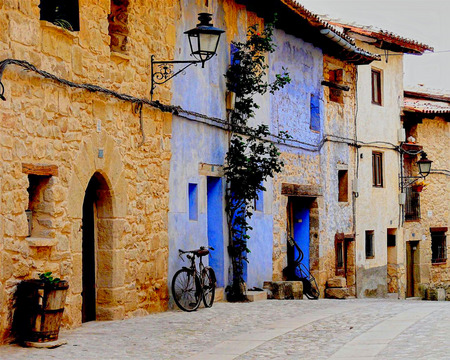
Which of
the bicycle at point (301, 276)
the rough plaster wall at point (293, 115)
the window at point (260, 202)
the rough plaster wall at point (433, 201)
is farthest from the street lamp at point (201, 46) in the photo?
the rough plaster wall at point (433, 201)

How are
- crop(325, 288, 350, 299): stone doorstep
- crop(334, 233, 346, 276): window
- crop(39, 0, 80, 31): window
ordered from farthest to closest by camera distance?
crop(334, 233, 346, 276): window, crop(325, 288, 350, 299): stone doorstep, crop(39, 0, 80, 31): window

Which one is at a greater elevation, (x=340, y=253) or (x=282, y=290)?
(x=340, y=253)

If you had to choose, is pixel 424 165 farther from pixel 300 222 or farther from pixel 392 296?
pixel 300 222

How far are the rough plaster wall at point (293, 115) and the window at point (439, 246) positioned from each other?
8.87 metres

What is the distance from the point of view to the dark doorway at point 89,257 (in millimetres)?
10547

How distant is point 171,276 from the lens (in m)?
12.3

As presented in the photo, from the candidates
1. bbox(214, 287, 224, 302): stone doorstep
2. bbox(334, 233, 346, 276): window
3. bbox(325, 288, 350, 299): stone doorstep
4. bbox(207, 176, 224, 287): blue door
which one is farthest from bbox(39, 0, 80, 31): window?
bbox(334, 233, 346, 276): window

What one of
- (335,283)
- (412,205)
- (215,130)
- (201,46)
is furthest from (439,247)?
(201,46)

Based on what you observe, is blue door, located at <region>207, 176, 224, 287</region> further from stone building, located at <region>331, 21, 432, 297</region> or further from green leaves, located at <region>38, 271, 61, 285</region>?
stone building, located at <region>331, 21, 432, 297</region>

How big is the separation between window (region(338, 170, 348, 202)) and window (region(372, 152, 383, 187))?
2125 mm

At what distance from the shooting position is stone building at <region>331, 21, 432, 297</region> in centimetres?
2218

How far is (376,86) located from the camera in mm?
23828

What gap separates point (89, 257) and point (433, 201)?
1815 centimetres

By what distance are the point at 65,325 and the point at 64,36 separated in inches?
127
